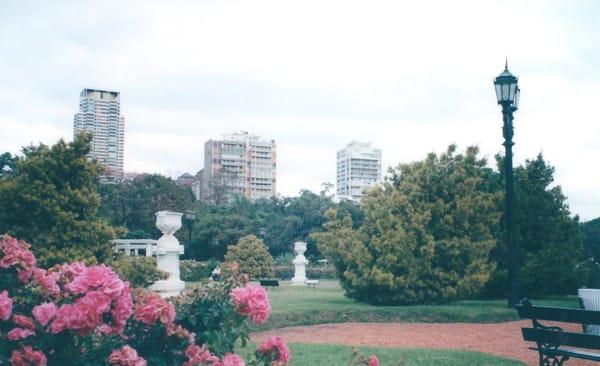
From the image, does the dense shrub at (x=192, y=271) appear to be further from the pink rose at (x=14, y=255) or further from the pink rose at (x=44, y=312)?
the pink rose at (x=44, y=312)

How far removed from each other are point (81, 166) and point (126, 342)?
6.92 metres

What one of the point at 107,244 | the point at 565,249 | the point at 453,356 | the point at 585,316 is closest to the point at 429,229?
the point at 565,249

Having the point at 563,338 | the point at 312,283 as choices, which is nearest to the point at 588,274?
the point at 312,283

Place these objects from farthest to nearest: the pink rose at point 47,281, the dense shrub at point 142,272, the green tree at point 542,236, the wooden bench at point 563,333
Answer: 1. the green tree at point 542,236
2. the dense shrub at point 142,272
3. the wooden bench at point 563,333
4. the pink rose at point 47,281

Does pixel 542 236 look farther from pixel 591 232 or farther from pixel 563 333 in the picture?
pixel 591 232

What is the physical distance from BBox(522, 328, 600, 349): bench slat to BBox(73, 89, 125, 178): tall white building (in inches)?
3223

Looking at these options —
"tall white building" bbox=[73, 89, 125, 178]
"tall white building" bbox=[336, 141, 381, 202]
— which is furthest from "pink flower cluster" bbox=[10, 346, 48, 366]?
"tall white building" bbox=[336, 141, 381, 202]

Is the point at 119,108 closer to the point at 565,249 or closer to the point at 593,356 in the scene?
the point at 565,249

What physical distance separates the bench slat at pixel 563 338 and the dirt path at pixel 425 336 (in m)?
1.98

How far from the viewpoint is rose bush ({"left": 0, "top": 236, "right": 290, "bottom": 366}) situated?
310 centimetres

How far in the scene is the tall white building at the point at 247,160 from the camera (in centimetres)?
10788

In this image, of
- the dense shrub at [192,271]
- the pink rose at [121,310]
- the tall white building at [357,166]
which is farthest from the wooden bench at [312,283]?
the tall white building at [357,166]

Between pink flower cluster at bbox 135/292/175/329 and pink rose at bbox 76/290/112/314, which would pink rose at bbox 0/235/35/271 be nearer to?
pink rose at bbox 76/290/112/314

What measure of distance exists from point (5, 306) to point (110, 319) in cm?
54
